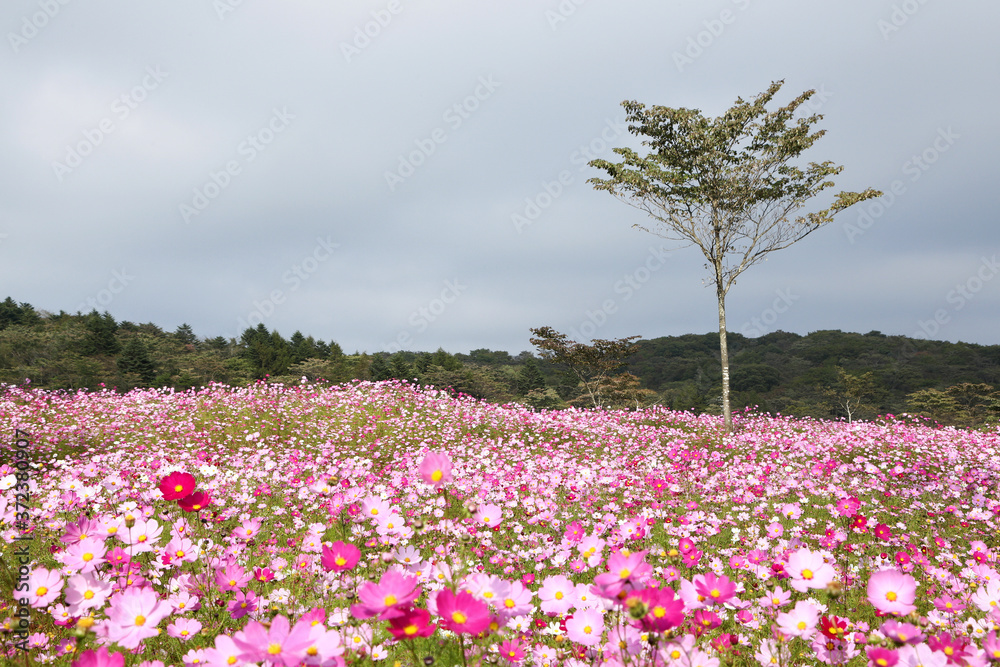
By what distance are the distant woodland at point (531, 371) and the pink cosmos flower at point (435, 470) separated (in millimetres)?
15515

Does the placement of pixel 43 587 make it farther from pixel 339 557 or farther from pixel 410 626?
pixel 410 626

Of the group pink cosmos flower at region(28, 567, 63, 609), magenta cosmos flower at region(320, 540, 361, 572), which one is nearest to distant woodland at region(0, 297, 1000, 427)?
pink cosmos flower at region(28, 567, 63, 609)

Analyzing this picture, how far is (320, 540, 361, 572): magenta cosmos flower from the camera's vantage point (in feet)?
3.79

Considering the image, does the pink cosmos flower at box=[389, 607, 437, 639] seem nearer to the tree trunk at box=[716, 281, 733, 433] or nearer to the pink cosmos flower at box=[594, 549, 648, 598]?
the pink cosmos flower at box=[594, 549, 648, 598]

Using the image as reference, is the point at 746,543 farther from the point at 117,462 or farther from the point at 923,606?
the point at 117,462

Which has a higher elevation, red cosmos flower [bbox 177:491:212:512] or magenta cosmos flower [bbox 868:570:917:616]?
red cosmos flower [bbox 177:491:212:512]

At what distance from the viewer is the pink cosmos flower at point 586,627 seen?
4.47 feet

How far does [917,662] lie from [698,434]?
37.3 ft

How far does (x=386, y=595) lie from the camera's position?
0.99 metres

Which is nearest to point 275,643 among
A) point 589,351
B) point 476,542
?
point 476,542

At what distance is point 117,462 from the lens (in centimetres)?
596

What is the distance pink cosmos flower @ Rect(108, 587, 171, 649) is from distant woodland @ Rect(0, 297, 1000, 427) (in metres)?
15.2

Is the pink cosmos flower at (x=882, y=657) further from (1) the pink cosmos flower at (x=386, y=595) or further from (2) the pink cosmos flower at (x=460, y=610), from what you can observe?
(1) the pink cosmos flower at (x=386, y=595)

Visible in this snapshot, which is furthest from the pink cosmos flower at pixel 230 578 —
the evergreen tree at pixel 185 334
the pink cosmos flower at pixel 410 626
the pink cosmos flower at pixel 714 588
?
the evergreen tree at pixel 185 334
